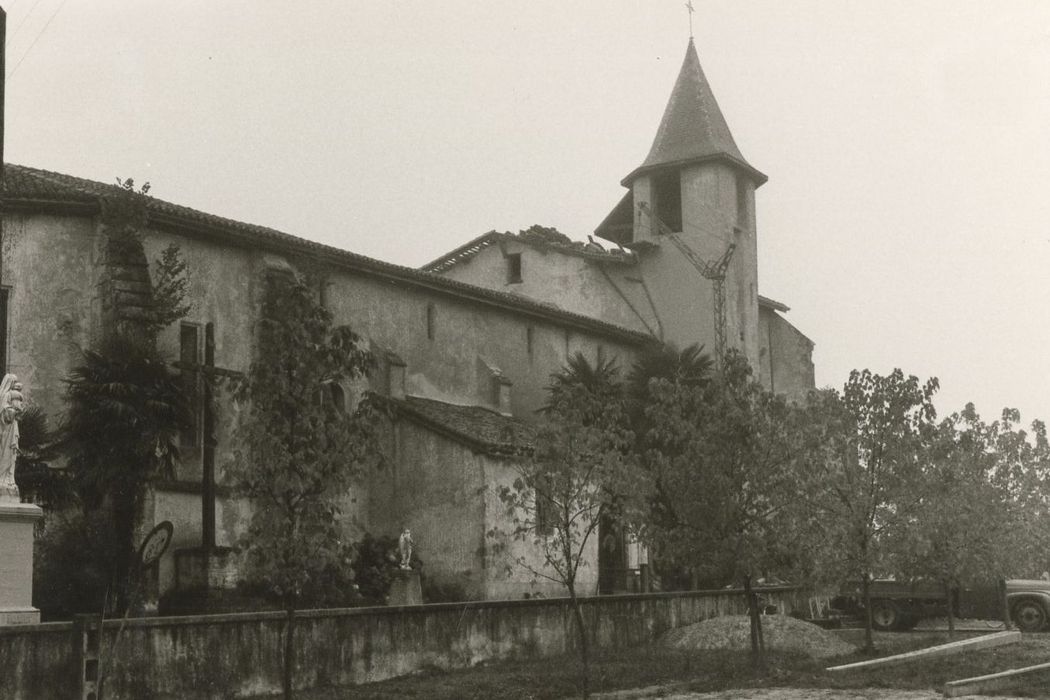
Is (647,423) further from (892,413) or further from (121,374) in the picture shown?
(121,374)

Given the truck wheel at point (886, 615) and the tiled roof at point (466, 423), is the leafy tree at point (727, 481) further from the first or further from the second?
the truck wheel at point (886, 615)

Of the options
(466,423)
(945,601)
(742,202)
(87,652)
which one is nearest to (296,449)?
(87,652)

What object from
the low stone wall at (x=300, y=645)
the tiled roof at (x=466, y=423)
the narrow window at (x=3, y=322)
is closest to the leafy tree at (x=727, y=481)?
the low stone wall at (x=300, y=645)

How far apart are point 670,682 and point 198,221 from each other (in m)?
15.3

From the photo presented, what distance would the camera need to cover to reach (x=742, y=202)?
157 ft

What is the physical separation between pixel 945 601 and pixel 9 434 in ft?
79.5

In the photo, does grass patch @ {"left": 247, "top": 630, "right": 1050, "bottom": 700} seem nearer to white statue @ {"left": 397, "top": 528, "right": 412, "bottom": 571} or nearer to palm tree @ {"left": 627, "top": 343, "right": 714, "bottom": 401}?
white statue @ {"left": 397, "top": 528, "right": 412, "bottom": 571}

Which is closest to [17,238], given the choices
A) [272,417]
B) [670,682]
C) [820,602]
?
[272,417]

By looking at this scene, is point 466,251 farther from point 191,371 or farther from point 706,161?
point 191,371

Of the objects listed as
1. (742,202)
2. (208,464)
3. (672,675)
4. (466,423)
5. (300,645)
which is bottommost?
(672,675)

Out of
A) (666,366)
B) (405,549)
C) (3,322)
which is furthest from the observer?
(666,366)

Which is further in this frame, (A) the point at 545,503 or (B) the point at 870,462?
(B) the point at 870,462

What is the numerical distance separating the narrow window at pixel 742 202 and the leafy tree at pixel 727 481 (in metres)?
26.4

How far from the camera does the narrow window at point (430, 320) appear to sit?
36.6m
